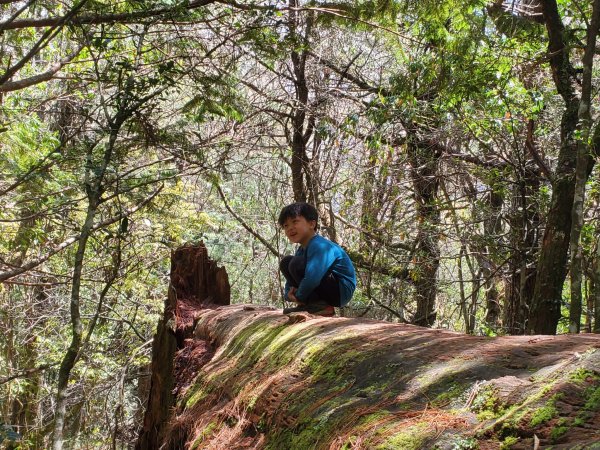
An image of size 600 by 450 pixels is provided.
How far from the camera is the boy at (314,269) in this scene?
5219 mm

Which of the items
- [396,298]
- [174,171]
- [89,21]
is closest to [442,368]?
[89,21]

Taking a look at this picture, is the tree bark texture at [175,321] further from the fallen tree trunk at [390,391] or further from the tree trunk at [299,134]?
the tree trunk at [299,134]

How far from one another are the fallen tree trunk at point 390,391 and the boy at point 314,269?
101cm

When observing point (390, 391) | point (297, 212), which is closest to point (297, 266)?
point (297, 212)

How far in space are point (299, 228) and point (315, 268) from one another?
22.6 inches

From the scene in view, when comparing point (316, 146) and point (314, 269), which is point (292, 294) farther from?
point (316, 146)

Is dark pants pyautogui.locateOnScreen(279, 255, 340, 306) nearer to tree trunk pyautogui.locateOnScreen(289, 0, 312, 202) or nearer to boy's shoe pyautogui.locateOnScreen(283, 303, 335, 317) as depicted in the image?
boy's shoe pyautogui.locateOnScreen(283, 303, 335, 317)

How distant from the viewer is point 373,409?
2129 mm

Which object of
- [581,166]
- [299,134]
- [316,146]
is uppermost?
[299,134]

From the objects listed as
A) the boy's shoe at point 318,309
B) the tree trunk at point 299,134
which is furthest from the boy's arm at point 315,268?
the tree trunk at point 299,134

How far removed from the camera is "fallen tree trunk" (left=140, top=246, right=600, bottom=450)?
162cm

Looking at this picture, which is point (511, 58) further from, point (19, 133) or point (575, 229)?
point (19, 133)

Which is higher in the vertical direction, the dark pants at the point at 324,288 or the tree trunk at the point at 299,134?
the tree trunk at the point at 299,134

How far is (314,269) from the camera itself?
17.1 ft
